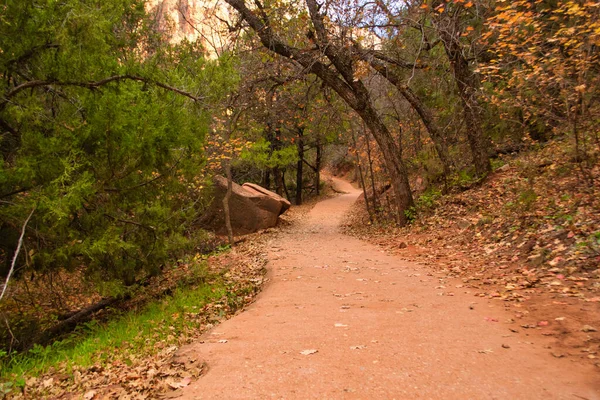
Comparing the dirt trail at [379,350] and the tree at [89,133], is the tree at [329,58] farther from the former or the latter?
the dirt trail at [379,350]

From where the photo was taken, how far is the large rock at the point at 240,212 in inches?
602

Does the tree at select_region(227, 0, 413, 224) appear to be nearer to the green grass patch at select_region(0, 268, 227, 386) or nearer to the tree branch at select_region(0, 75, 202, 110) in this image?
the tree branch at select_region(0, 75, 202, 110)

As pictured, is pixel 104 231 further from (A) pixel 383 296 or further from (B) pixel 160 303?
(A) pixel 383 296

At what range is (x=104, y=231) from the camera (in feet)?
19.5

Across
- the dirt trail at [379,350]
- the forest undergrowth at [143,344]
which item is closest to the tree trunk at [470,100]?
the dirt trail at [379,350]

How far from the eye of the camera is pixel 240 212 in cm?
1576

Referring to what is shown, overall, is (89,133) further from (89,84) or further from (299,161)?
(299,161)

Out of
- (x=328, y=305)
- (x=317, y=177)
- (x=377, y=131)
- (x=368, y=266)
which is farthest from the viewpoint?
(x=317, y=177)

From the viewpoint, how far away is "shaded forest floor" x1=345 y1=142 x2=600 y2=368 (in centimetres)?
428

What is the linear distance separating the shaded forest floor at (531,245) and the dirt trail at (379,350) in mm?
335

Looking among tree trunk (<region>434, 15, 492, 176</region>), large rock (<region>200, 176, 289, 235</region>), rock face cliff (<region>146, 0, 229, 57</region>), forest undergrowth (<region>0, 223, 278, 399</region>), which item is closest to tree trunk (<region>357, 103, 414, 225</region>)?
tree trunk (<region>434, 15, 492, 176</region>)

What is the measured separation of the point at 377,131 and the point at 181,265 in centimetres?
709

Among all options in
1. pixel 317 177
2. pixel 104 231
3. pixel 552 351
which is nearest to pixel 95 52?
pixel 104 231

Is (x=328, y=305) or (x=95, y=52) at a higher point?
(x=95, y=52)
